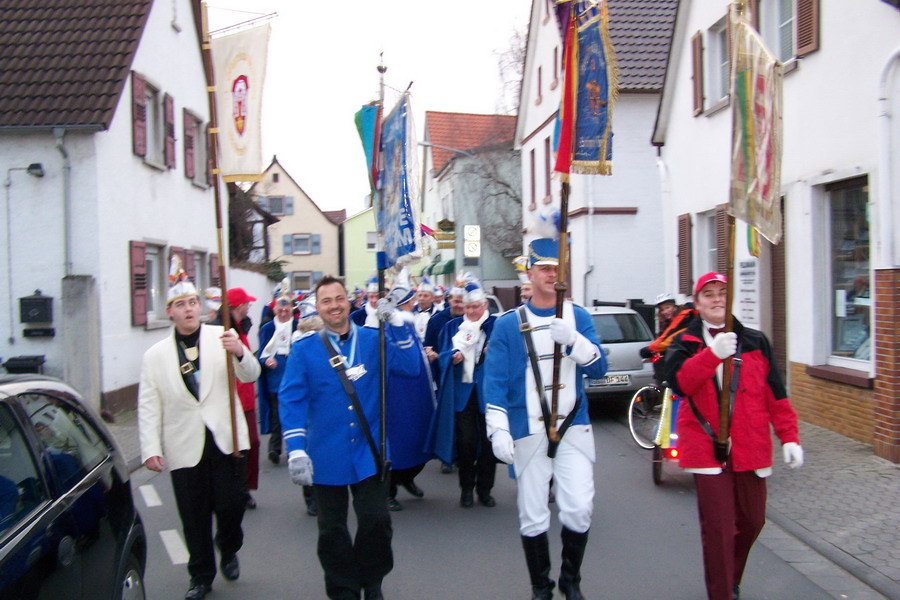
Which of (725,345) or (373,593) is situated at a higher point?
(725,345)

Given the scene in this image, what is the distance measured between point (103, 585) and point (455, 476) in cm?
533

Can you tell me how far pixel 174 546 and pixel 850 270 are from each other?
7.54 meters

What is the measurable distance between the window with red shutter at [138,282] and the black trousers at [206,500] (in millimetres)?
10055

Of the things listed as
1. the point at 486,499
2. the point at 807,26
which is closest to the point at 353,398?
the point at 486,499

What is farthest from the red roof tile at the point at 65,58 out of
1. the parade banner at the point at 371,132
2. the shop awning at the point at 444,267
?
the shop awning at the point at 444,267

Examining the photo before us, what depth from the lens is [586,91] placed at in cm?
462

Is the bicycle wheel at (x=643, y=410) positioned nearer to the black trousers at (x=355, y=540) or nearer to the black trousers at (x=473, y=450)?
the black trousers at (x=473, y=450)

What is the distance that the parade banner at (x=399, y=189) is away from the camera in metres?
4.85

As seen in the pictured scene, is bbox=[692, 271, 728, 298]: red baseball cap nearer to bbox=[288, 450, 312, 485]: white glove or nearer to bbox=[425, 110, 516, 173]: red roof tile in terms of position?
bbox=[288, 450, 312, 485]: white glove

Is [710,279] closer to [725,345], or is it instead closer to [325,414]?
[725,345]

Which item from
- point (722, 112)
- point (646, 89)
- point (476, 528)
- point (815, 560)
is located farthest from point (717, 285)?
point (646, 89)

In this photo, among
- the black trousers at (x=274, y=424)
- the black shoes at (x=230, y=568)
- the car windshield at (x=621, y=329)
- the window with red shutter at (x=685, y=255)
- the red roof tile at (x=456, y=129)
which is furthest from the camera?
the red roof tile at (x=456, y=129)

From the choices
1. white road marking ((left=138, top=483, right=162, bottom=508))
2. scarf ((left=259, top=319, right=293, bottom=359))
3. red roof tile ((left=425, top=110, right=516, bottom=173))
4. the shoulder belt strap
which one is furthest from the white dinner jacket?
red roof tile ((left=425, top=110, right=516, bottom=173))

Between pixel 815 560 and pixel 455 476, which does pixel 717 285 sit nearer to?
pixel 815 560
